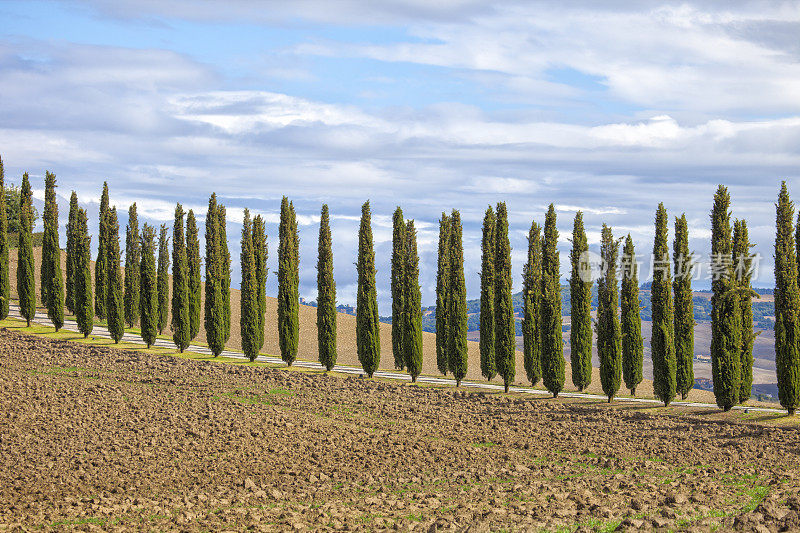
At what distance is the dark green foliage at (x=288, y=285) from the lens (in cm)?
5078

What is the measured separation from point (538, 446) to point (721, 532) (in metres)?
11.5

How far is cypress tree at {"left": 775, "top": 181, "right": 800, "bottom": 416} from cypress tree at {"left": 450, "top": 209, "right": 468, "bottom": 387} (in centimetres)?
1830

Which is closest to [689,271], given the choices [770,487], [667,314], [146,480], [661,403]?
[667,314]

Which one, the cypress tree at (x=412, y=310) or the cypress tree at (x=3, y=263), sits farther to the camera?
the cypress tree at (x=3, y=263)

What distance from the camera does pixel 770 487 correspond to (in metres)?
21.5

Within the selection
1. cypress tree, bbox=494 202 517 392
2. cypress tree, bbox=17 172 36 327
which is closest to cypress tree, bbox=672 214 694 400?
cypress tree, bbox=494 202 517 392

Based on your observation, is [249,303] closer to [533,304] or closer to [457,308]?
[457,308]

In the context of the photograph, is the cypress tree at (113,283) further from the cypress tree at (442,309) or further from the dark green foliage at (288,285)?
the cypress tree at (442,309)

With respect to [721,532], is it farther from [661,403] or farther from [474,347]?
[474,347]

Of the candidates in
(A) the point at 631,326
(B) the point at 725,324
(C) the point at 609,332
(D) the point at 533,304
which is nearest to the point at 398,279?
(D) the point at 533,304

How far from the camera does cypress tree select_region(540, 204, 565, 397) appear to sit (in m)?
42.9

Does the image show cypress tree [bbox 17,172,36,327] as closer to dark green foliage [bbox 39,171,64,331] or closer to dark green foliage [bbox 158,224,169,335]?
dark green foliage [bbox 39,171,64,331]

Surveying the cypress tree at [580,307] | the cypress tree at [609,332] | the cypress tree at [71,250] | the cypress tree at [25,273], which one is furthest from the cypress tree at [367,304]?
the cypress tree at [71,250]

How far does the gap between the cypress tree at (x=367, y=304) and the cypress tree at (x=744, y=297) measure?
847 inches
